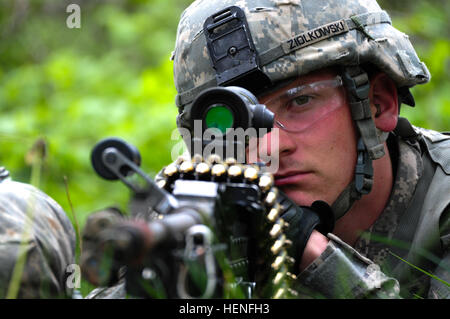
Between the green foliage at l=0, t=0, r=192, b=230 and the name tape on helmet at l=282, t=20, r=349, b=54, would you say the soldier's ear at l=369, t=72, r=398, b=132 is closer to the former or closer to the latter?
the name tape on helmet at l=282, t=20, r=349, b=54

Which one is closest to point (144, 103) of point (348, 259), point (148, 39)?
point (148, 39)

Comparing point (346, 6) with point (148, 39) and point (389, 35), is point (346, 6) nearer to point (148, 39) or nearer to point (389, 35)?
point (389, 35)

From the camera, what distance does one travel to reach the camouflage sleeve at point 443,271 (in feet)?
9.09

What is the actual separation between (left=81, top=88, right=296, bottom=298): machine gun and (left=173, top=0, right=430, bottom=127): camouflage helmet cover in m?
1.01

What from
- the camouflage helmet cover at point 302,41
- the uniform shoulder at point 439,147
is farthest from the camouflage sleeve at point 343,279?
the uniform shoulder at point 439,147

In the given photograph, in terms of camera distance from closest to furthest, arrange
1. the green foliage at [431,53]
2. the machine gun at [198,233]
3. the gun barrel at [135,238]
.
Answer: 1. the gun barrel at [135,238]
2. the machine gun at [198,233]
3. the green foliage at [431,53]

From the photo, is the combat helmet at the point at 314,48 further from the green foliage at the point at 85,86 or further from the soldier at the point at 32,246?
the green foliage at the point at 85,86

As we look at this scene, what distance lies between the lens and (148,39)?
32.4 ft

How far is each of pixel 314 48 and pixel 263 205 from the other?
4.34ft

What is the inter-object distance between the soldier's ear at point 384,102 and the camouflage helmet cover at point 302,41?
0.06m

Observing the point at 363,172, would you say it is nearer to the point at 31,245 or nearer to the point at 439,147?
the point at 439,147

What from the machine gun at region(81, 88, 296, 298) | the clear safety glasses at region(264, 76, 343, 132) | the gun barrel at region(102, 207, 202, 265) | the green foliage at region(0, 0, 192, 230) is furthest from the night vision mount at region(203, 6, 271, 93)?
the green foliage at region(0, 0, 192, 230)
